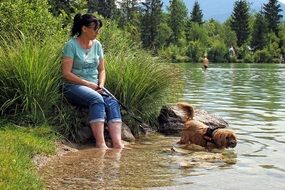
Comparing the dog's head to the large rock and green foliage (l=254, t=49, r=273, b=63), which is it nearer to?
the large rock

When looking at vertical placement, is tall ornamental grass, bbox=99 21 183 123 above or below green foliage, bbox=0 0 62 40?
below

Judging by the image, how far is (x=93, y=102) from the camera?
302 inches

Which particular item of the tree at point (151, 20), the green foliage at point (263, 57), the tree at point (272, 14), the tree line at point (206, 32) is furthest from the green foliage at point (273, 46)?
the tree at point (151, 20)

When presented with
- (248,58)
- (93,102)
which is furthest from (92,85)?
(248,58)

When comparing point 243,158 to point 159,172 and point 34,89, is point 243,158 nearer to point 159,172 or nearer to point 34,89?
point 159,172

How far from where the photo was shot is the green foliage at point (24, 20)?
10.6 meters

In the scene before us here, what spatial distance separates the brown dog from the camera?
7.61m

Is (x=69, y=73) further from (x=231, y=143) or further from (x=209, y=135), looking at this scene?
(x=231, y=143)

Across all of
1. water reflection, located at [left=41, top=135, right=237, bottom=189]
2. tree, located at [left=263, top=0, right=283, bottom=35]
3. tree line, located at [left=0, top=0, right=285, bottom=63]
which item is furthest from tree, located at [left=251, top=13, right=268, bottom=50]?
water reflection, located at [left=41, top=135, right=237, bottom=189]

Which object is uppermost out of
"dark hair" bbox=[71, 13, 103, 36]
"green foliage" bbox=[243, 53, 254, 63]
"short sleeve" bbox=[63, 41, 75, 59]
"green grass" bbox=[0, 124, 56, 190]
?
"dark hair" bbox=[71, 13, 103, 36]

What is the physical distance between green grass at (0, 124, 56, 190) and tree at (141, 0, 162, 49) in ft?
321

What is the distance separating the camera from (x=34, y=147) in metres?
6.52

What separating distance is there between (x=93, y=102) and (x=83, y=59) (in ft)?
2.51

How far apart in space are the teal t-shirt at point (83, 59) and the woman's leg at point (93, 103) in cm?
30
